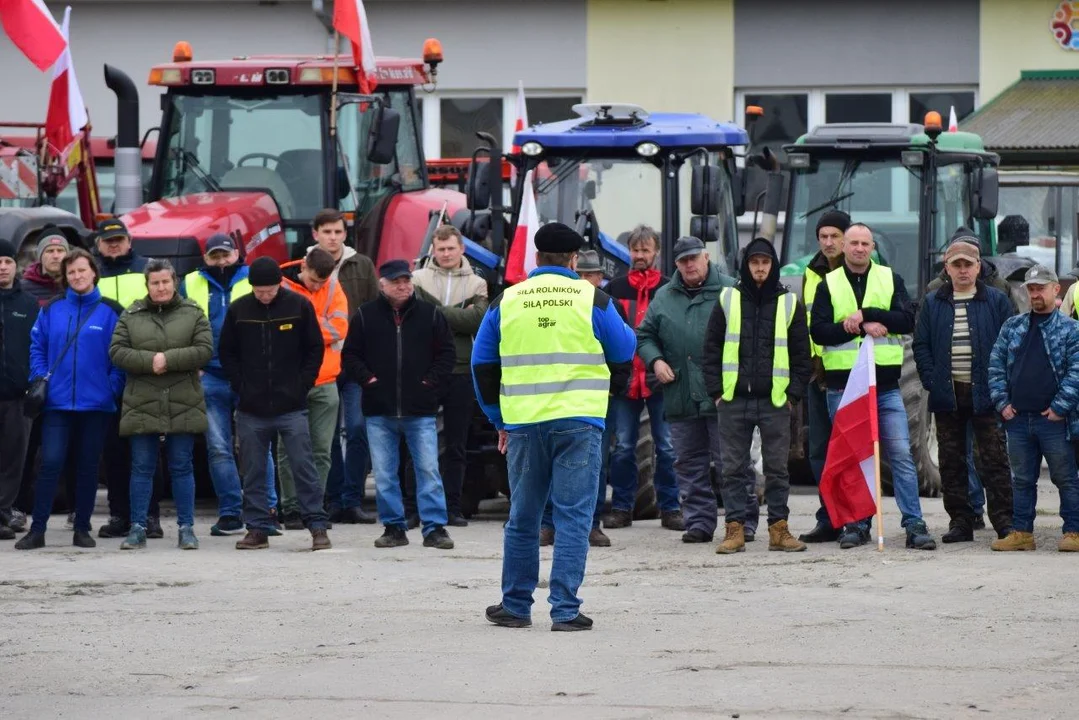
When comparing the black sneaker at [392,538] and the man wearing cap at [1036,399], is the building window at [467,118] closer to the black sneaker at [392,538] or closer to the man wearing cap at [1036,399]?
the black sneaker at [392,538]

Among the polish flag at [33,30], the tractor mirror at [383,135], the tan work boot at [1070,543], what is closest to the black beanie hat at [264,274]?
the tractor mirror at [383,135]

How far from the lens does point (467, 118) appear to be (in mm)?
28672

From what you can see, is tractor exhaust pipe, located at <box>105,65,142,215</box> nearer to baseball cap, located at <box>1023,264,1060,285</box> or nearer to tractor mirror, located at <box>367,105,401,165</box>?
tractor mirror, located at <box>367,105,401,165</box>

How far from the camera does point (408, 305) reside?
12.8 metres

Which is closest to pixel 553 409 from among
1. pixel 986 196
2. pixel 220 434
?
pixel 220 434

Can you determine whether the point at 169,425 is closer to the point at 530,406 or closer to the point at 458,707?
the point at 530,406

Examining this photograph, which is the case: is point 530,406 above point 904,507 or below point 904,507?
above

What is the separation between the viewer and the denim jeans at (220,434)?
13.3m

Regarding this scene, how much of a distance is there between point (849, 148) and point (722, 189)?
228 centimetres

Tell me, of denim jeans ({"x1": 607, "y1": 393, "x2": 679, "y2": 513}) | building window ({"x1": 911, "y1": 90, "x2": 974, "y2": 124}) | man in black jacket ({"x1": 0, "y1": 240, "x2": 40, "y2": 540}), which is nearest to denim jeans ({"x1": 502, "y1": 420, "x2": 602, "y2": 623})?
denim jeans ({"x1": 607, "y1": 393, "x2": 679, "y2": 513})

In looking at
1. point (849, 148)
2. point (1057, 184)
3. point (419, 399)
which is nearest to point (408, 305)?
point (419, 399)

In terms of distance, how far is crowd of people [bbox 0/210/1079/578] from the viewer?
40.0 feet

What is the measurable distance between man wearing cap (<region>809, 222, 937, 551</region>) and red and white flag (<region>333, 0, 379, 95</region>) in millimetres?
4900

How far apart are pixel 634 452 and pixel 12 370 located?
3.99 m
